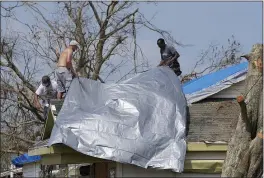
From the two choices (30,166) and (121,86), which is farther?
(30,166)

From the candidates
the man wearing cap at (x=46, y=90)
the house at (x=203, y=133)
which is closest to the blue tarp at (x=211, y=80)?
the house at (x=203, y=133)

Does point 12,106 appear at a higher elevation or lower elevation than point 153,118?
higher

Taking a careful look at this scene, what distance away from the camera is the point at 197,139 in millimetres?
9250

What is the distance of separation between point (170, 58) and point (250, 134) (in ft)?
18.7

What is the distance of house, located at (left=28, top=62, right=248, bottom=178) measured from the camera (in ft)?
30.0

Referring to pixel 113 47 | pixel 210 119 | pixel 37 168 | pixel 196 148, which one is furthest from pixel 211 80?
pixel 113 47

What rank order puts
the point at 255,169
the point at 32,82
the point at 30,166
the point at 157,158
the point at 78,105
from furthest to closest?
the point at 32,82, the point at 30,166, the point at 78,105, the point at 157,158, the point at 255,169

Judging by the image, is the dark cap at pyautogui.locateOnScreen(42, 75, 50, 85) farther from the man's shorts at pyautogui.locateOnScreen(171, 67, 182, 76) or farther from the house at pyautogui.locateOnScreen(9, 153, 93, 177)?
the house at pyautogui.locateOnScreen(9, 153, 93, 177)

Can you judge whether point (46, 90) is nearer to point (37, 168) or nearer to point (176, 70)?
point (176, 70)

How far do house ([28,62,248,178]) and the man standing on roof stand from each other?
62 cm

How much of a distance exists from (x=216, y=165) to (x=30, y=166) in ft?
39.3

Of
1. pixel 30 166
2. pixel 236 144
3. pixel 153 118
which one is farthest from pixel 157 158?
pixel 30 166

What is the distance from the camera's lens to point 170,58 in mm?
11750

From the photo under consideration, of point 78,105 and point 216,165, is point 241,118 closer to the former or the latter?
point 216,165
